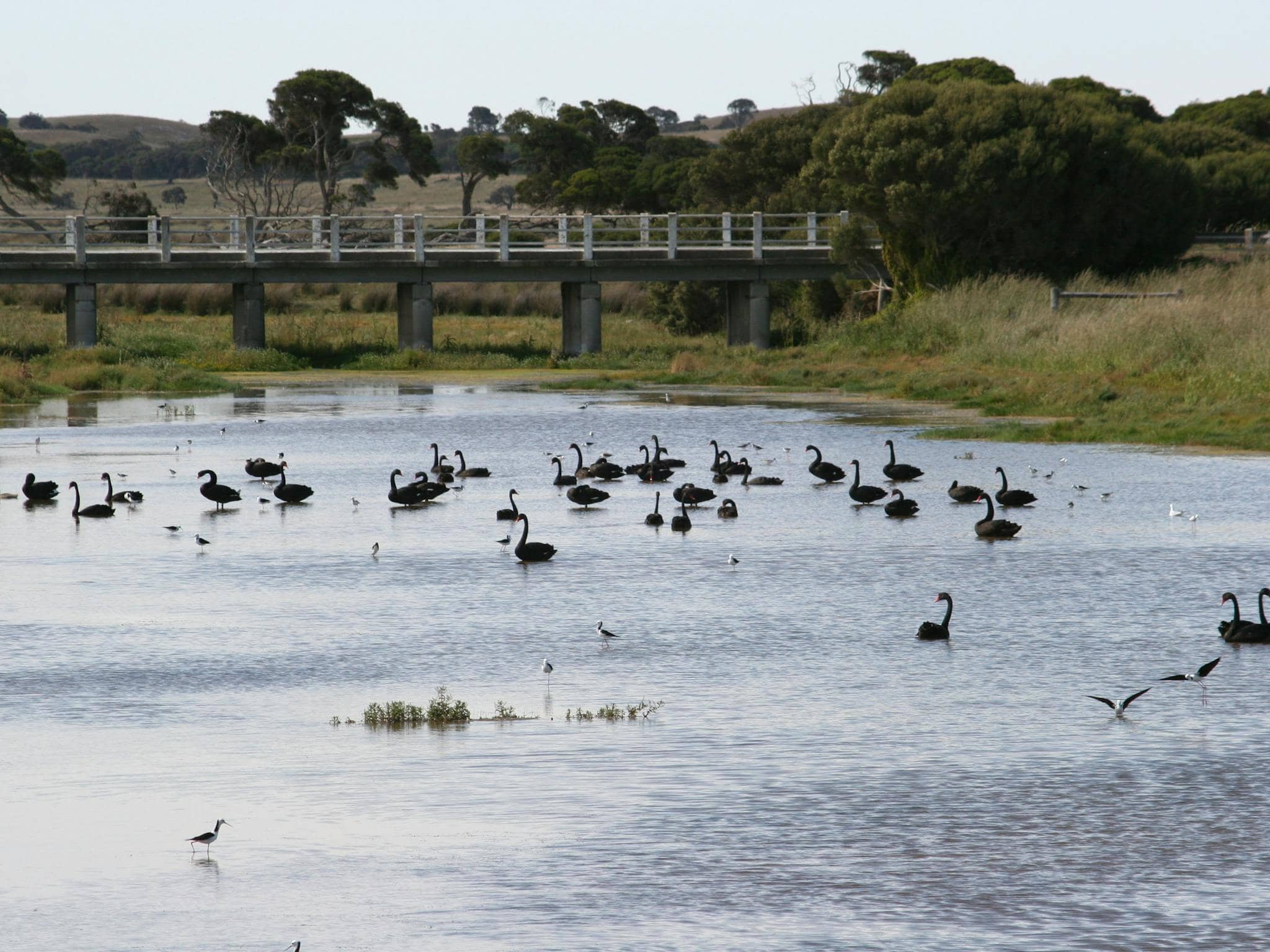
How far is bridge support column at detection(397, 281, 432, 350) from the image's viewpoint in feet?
168

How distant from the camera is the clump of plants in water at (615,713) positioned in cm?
1114

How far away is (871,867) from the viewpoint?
8297 millimetres

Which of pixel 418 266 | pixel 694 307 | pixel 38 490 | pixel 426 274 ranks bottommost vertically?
pixel 38 490

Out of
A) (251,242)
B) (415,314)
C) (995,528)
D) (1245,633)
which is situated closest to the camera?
(1245,633)

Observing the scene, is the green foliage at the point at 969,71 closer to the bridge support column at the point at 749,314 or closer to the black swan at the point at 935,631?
the bridge support column at the point at 749,314

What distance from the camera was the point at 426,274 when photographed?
51.0m

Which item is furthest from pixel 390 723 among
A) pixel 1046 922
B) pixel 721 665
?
pixel 1046 922

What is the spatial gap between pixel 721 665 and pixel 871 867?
4.59m

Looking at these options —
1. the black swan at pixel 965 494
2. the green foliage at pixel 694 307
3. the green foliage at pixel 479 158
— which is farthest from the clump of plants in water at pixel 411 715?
the green foliage at pixel 479 158

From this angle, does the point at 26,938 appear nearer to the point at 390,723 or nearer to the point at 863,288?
the point at 390,723

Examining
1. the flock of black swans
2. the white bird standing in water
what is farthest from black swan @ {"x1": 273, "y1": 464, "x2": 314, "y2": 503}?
the white bird standing in water

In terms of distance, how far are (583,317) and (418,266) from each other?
5033mm

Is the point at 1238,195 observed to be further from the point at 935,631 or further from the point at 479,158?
the point at 479,158

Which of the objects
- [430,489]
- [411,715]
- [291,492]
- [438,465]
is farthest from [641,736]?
[438,465]
